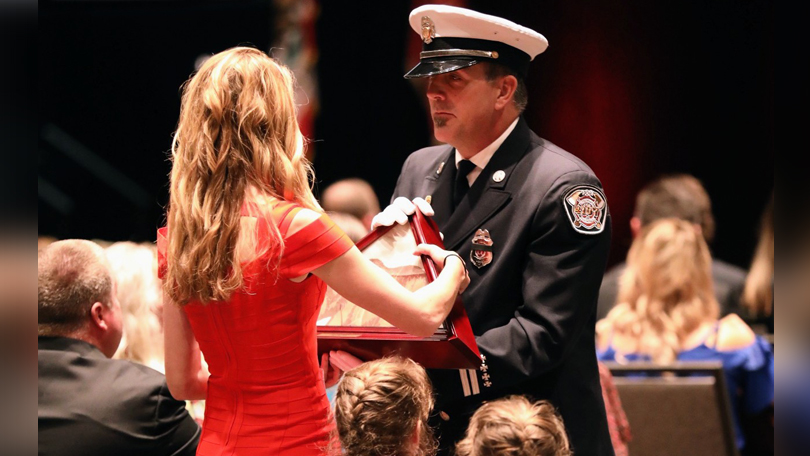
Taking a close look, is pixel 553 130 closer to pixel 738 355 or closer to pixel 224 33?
pixel 224 33

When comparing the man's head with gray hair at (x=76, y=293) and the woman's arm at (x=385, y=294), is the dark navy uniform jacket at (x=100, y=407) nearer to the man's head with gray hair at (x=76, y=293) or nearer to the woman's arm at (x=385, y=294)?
the man's head with gray hair at (x=76, y=293)

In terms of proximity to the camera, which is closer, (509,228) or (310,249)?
(310,249)

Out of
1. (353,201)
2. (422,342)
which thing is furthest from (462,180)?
(353,201)

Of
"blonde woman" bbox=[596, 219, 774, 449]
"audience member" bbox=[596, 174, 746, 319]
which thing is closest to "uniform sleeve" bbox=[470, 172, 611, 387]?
"blonde woman" bbox=[596, 219, 774, 449]

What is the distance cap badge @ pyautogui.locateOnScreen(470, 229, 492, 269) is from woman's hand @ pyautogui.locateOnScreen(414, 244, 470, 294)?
18cm

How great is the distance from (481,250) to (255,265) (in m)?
0.71

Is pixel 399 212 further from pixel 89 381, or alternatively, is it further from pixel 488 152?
pixel 89 381

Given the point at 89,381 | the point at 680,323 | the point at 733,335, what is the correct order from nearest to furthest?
the point at 89,381, the point at 733,335, the point at 680,323

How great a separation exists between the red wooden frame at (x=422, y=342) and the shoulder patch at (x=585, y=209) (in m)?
0.35

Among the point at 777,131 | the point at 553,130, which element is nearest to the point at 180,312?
the point at 777,131

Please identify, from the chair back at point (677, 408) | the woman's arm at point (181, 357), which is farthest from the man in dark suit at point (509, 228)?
the chair back at point (677, 408)

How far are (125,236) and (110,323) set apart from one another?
4026 millimetres

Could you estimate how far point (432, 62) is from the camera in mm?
2434

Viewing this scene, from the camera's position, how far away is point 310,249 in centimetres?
176
